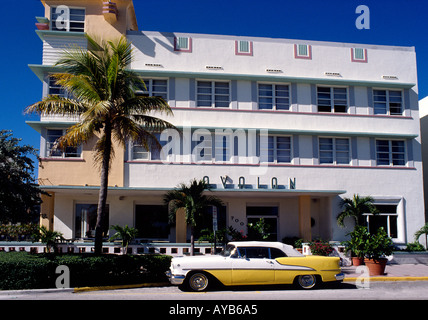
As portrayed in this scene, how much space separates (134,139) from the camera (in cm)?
1532

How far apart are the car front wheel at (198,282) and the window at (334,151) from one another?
40.3 feet

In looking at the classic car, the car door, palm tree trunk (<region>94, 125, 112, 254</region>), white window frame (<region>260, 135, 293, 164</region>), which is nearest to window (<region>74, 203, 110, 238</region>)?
palm tree trunk (<region>94, 125, 112, 254</region>)

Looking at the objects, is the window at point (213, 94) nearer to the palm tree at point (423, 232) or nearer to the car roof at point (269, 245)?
the car roof at point (269, 245)

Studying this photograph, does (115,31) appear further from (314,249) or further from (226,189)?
(314,249)

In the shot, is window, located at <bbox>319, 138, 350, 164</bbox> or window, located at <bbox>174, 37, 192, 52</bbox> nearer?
window, located at <bbox>174, 37, 192, 52</bbox>

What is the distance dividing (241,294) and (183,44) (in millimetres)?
14536

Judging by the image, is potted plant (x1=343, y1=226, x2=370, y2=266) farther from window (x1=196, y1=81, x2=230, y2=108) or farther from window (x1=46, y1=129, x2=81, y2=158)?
window (x1=46, y1=129, x2=81, y2=158)

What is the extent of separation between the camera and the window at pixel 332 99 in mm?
23125

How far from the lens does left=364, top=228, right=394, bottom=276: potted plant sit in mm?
15413

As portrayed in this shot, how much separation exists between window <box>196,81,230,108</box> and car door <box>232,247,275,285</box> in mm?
11094

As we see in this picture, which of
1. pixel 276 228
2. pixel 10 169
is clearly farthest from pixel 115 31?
pixel 276 228

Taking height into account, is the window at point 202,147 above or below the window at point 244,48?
below

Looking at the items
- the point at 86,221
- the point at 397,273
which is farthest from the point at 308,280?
the point at 86,221

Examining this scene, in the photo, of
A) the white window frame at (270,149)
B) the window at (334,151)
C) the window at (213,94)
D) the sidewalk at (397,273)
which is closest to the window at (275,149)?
the white window frame at (270,149)
